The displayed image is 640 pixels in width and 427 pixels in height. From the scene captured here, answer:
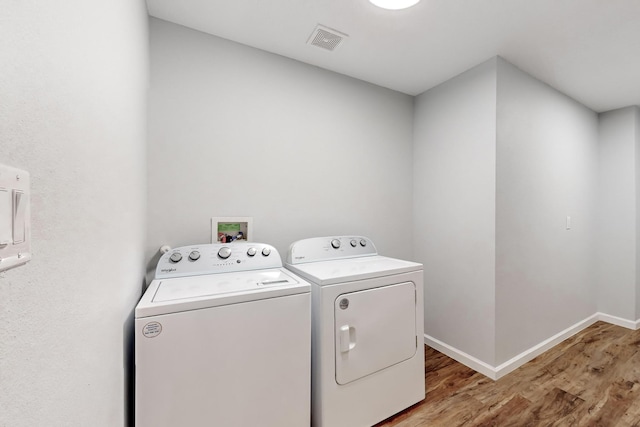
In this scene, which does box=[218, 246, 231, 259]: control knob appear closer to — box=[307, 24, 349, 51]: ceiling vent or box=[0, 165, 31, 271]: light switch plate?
box=[0, 165, 31, 271]: light switch plate

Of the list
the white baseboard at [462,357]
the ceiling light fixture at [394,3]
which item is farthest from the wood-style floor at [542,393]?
the ceiling light fixture at [394,3]

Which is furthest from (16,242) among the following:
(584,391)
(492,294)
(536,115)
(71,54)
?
(536,115)

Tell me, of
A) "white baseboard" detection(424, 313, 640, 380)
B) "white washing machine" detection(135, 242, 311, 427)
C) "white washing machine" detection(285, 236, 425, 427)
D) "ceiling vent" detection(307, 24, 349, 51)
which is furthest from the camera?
"white baseboard" detection(424, 313, 640, 380)

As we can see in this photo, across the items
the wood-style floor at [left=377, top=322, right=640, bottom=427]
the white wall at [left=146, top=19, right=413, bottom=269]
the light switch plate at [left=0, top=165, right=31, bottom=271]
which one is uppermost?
the white wall at [left=146, top=19, right=413, bottom=269]

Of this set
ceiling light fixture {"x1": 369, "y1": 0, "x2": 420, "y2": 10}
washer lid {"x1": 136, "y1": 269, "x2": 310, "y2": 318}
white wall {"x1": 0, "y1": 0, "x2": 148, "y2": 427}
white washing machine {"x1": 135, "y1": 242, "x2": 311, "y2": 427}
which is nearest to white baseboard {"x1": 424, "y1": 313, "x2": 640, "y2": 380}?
white washing machine {"x1": 135, "y1": 242, "x2": 311, "y2": 427}

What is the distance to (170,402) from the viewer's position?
3.34 feet

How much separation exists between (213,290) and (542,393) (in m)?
2.22

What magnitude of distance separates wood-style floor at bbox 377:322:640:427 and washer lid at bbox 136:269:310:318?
1052 mm

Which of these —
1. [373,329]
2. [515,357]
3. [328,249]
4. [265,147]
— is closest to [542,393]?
[515,357]

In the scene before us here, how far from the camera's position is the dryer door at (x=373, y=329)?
1.39 meters

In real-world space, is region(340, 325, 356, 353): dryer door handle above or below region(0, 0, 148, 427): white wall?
below

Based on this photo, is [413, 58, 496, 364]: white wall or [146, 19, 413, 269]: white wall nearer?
[146, 19, 413, 269]: white wall

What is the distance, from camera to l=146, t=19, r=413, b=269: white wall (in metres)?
1.61

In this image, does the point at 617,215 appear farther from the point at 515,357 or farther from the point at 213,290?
the point at 213,290
